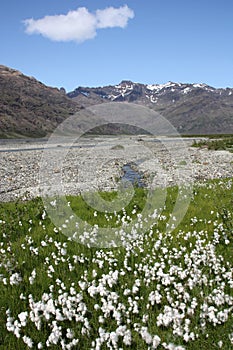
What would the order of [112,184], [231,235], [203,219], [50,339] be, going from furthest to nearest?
[112,184]
[203,219]
[231,235]
[50,339]

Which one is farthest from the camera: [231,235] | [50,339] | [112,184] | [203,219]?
[112,184]

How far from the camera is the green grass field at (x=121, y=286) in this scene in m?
5.52

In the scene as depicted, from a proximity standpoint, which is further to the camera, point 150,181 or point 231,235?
point 150,181

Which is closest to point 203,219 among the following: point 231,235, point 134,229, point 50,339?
point 231,235

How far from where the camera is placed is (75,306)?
248 inches

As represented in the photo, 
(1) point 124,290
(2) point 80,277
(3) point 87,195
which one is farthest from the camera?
(3) point 87,195

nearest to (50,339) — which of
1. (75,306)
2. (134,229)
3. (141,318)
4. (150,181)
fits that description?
(75,306)

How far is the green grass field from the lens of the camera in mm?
5516

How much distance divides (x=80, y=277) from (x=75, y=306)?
4.88 ft

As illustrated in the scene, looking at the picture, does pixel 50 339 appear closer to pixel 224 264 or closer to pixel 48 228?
pixel 224 264

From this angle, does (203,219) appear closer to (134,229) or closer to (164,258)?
(134,229)

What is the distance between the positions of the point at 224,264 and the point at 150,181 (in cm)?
1920

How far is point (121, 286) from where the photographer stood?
6891 millimetres

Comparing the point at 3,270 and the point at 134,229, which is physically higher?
the point at 134,229
